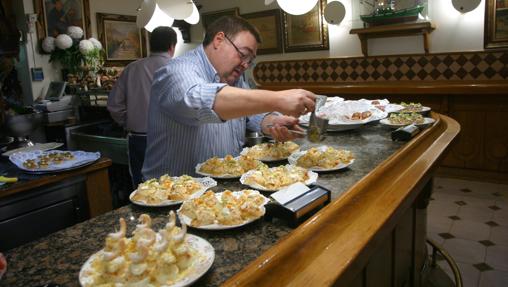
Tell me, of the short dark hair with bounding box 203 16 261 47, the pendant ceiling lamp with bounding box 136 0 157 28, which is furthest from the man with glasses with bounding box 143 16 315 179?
the pendant ceiling lamp with bounding box 136 0 157 28

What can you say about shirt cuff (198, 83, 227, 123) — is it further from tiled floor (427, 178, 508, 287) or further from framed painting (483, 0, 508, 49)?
framed painting (483, 0, 508, 49)

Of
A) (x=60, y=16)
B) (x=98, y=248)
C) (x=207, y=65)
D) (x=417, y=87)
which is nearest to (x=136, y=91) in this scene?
(x=207, y=65)

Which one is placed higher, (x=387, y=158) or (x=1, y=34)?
(x=1, y=34)

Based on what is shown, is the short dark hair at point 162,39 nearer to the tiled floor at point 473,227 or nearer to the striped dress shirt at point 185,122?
the striped dress shirt at point 185,122

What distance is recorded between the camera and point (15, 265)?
3.89 feet

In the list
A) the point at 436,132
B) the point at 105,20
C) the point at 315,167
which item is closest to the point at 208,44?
the point at 315,167

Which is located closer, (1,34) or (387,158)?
(387,158)

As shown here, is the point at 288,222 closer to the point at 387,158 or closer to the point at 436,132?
the point at 387,158

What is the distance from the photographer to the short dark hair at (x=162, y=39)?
394cm

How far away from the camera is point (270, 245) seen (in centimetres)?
127

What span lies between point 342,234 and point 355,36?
19.2ft

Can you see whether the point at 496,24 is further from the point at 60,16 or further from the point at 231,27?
the point at 60,16

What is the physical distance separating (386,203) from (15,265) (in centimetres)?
125

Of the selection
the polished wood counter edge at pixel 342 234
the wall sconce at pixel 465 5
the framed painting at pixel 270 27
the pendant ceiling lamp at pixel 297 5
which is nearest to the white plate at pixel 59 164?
the pendant ceiling lamp at pixel 297 5
